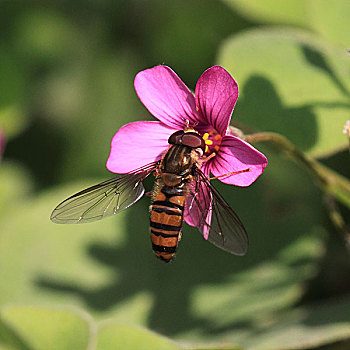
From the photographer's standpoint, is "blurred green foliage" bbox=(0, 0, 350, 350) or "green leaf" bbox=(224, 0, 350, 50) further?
"green leaf" bbox=(224, 0, 350, 50)

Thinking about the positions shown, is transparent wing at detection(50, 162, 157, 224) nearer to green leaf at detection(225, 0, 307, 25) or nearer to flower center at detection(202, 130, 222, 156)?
flower center at detection(202, 130, 222, 156)

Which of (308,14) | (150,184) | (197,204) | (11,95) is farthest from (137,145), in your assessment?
(11,95)

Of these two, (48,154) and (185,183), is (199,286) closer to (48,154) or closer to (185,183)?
(185,183)

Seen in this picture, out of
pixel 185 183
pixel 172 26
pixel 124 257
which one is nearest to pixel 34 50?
pixel 172 26

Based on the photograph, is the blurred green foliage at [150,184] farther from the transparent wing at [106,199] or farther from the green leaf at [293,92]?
the transparent wing at [106,199]

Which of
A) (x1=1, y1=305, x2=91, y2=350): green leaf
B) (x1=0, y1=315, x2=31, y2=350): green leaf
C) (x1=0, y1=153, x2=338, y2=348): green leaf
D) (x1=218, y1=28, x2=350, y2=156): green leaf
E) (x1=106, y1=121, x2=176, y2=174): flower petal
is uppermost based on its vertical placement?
(x1=218, y1=28, x2=350, y2=156): green leaf

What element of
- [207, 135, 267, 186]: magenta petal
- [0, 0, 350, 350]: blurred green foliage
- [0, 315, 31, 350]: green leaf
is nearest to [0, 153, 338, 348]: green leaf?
[0, 0, 350, 350]: blurred green foliage

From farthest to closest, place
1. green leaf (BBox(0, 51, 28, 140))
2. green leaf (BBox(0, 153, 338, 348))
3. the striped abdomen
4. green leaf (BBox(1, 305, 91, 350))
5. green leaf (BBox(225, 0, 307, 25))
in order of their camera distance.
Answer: green leaf (BBox(0, 51, 28, 140)), green leaf (BBox(225, 0, 307, 25)), green leaf (BBox(0, 153, 338, 348)), green leaf (BBox(1, 305, 91, 350)), the striped abdomen
